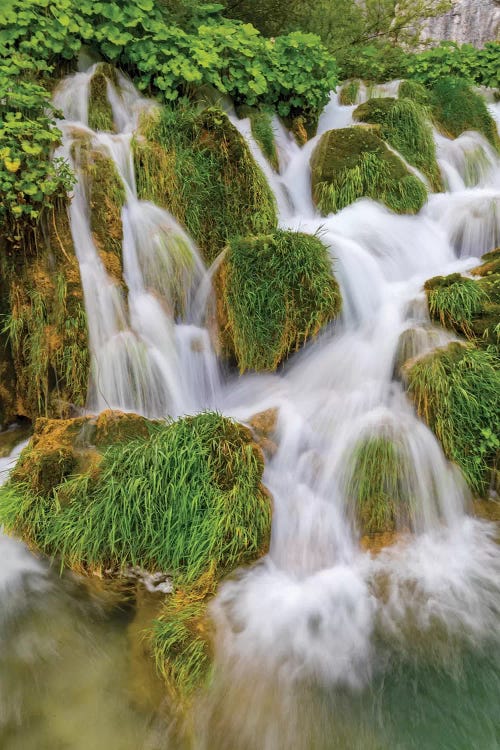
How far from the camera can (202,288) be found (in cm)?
486

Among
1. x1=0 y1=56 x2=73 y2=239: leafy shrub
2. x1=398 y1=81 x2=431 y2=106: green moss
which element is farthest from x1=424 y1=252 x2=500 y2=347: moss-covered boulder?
x1=398 y1=81 x2=431 y2=106: green moss

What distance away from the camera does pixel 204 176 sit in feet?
16.9

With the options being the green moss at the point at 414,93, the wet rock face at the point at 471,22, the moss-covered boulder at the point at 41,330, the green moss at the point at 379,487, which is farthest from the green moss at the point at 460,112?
the wet rock face at the point at 471,22

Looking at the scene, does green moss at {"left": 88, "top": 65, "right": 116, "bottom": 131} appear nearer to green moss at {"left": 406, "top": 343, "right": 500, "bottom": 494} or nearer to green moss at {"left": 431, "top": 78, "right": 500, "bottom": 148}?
green moss at {"left": 406, "top": 343, "right": 500, "bottom": 494}

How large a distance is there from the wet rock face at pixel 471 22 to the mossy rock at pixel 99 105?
1428 centimetres

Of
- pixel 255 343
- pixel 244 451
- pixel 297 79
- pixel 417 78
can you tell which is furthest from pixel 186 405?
pixel 417 78

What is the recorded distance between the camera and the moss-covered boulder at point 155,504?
308cm

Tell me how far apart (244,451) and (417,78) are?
8.85m

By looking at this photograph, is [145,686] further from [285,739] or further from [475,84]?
[475,84]

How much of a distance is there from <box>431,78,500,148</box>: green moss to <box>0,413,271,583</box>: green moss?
7.54 metres

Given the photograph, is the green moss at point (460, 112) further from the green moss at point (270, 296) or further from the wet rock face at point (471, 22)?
the wet rock face at point (471, 22)

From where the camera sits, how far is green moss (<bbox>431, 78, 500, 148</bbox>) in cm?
817

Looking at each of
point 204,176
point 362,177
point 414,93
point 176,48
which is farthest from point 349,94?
point 204,176

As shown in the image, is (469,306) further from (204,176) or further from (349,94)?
(349,94)
